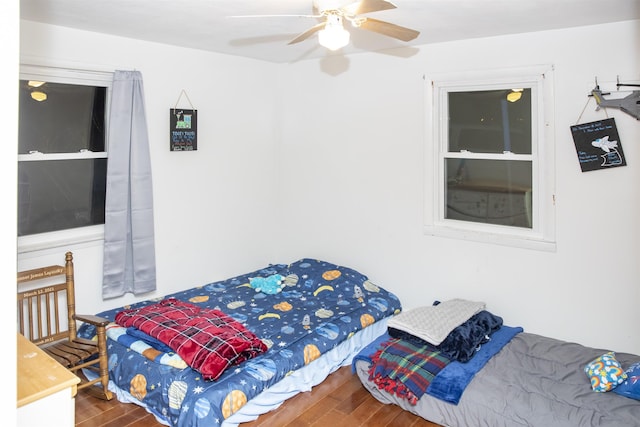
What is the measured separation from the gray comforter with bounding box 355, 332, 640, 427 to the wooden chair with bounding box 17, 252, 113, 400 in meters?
1.66

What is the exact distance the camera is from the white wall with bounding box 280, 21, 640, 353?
3.38 meters

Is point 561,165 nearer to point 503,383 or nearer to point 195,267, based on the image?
point 503,383

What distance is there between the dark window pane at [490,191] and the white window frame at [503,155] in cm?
5

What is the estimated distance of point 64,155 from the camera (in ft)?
12.1

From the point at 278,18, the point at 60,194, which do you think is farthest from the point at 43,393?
the point at 278,18

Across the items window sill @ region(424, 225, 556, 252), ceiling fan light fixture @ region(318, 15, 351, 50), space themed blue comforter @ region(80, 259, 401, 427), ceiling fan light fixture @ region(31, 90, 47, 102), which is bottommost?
space themed blue comforter @ region(80, 259, 401, 427)

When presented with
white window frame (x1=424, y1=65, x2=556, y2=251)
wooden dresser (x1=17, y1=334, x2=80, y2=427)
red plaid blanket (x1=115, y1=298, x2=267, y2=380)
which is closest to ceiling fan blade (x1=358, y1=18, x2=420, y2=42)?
white window frame (x1=424, y1=65, x2=556, y2=251)

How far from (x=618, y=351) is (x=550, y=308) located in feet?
1.60

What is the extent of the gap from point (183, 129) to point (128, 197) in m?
0.75

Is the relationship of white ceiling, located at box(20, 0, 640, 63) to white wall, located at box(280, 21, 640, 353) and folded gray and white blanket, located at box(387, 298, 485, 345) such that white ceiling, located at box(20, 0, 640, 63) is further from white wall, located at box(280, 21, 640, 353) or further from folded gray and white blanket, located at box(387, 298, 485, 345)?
folded gray and white blanket, located at box(387, 298, 485, 345)

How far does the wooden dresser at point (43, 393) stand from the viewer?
5.76 feet

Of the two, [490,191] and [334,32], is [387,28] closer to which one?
[334,32]

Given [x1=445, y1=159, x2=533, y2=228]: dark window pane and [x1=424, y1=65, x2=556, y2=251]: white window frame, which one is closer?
[x1=424, y1=65, x2=556, y2=251]: white window frame

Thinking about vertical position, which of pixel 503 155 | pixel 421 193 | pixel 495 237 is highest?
pixel 503 155
